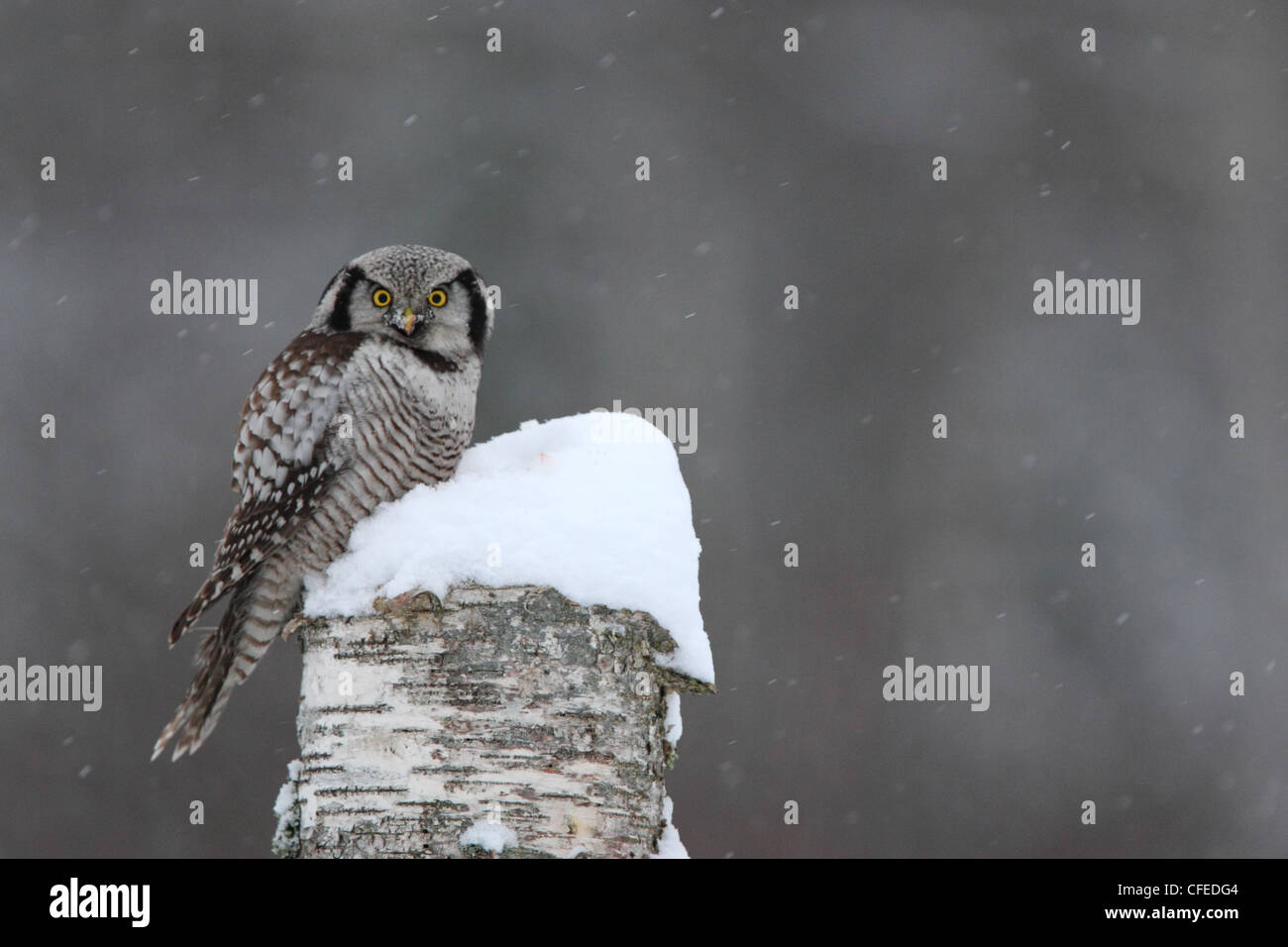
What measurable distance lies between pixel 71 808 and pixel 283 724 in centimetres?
134

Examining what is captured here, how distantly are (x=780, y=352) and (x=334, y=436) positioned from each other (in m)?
6.64

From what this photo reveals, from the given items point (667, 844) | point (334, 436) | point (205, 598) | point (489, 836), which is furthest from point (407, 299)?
point (667, 844)

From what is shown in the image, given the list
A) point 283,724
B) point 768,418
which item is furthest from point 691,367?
point 283,724

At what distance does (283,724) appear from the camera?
7.64 meters

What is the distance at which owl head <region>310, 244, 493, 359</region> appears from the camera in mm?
3684

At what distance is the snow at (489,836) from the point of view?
2828mm

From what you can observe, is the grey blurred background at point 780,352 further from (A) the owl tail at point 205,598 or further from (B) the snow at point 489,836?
(B) the snow at point 489,836

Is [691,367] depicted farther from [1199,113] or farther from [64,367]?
[1199,113]

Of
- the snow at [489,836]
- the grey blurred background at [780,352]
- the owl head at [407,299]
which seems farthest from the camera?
the grey blurred background at [780,352]

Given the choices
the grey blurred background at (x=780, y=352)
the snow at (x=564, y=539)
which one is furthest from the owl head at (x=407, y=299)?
the grey blurred background at (x=780, y=352)

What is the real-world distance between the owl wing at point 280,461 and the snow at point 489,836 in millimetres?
1108

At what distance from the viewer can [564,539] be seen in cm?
301

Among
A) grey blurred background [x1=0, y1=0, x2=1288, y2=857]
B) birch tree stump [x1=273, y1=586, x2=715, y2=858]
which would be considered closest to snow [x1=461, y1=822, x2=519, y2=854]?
birch tree stump [x1=273, y1=586, x2=715, y2=858]
